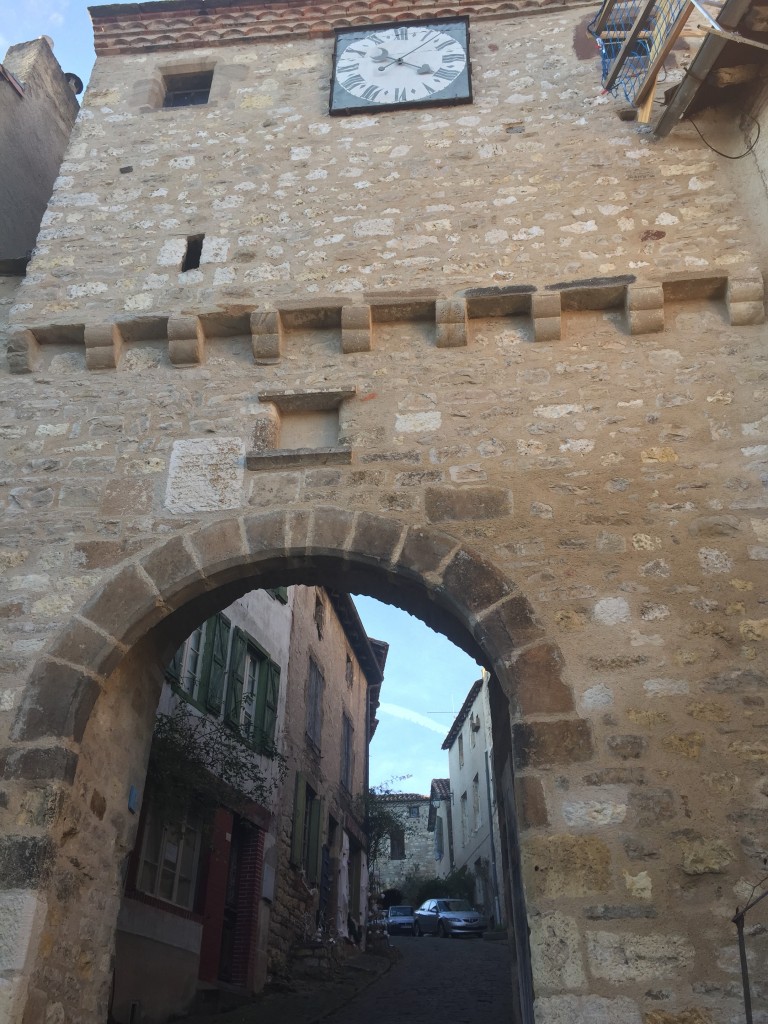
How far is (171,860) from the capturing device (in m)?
7.17

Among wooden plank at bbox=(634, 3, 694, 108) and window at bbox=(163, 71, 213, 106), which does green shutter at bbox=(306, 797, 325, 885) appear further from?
wooden plank at bbox=(634, 3, 694, 108)

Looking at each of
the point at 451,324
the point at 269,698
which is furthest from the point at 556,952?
the point at 269,698

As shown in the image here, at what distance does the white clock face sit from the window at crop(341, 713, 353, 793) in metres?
10.0

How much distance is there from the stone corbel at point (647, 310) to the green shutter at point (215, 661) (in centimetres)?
520

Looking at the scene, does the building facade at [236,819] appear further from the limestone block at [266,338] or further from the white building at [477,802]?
the white building at [477,802]

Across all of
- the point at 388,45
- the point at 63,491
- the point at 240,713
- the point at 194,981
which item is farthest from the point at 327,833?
the point at 388,45

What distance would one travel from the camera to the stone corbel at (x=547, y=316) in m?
4.78

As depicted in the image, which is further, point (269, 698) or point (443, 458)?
point (269, 698)

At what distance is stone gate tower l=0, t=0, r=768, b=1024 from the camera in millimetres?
3469

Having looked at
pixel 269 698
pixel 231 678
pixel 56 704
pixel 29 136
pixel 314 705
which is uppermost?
pixel 29 136

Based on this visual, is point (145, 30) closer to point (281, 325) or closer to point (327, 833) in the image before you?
point (281, 325)

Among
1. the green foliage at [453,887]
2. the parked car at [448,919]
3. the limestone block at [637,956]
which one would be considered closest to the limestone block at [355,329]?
the limestone block at [637,956]

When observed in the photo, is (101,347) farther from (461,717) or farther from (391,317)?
(461,717)

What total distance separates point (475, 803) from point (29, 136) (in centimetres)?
1810
